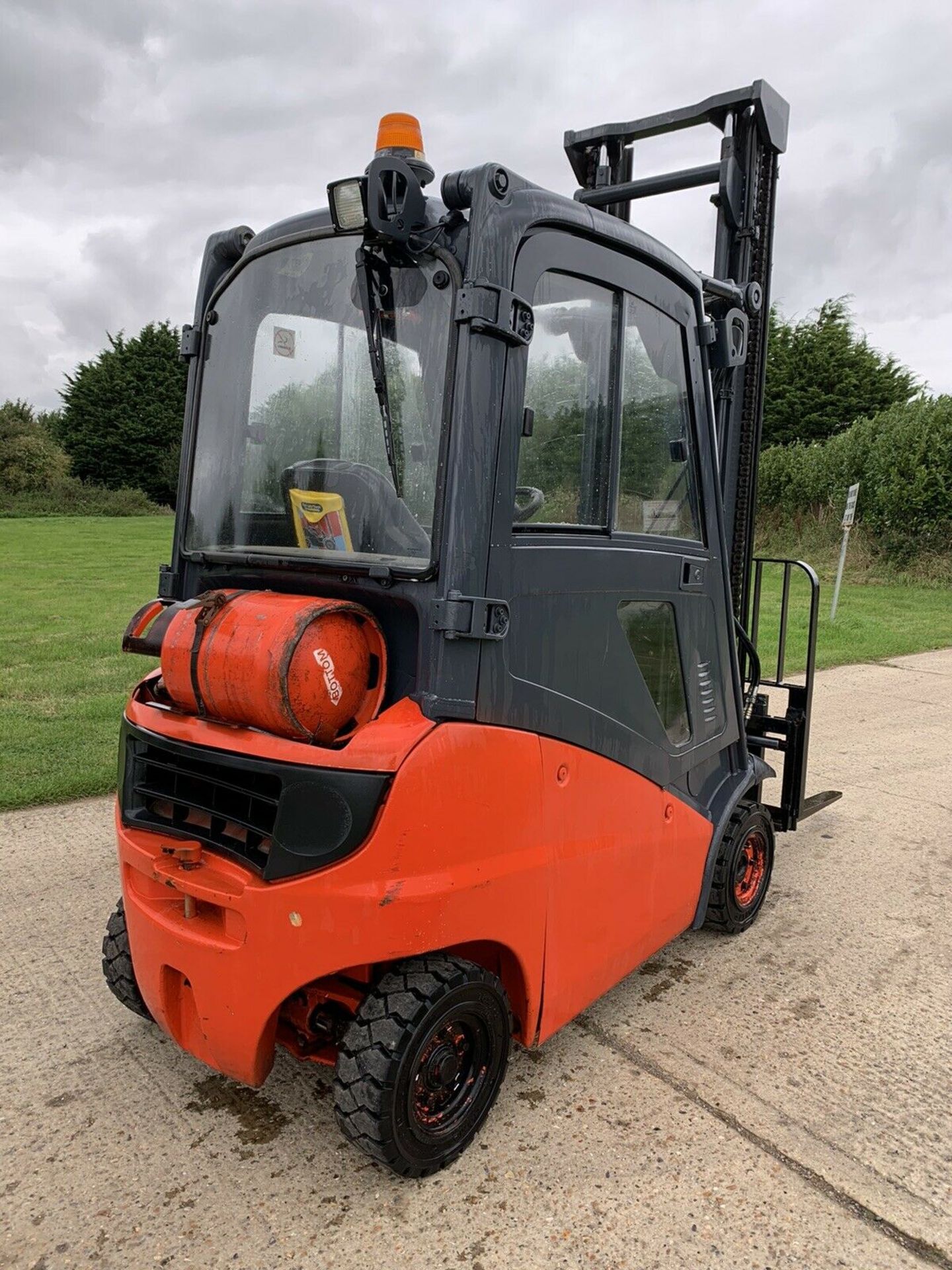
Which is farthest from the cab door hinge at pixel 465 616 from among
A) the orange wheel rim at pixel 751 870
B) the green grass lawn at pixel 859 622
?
the green grass lawn at pixel 859 622

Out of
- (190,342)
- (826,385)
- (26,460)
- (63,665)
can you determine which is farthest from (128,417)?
(190,342)

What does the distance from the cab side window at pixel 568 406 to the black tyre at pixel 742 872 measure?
1.52m

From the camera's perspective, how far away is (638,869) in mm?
2865

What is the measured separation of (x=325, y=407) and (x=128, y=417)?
4290 centimetres

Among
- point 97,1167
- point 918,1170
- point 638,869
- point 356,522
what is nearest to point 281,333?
point 356,522

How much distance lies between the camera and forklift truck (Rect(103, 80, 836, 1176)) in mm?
2197

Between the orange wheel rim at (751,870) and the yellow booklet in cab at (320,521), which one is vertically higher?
the yellow booklet in cab at (320,521)

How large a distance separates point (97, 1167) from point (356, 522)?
178 centimetres

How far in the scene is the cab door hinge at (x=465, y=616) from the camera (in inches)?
86.1

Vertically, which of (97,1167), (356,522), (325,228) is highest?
(325,228)

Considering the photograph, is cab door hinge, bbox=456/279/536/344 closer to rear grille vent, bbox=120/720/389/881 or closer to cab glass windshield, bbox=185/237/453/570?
cab glass windshield, bbox=185/237/453/570

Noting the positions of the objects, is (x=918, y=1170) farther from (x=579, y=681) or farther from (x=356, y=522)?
(x=356, y=522)

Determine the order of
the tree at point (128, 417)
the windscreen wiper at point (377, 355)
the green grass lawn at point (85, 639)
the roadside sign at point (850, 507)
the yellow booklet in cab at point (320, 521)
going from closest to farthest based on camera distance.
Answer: the windscreen wiper at point (377, 355) < the yellow booklet in cab at point (320, 521) < the green grass lawn at point (85, 639) < the roadside sign at point (850, 507) < the tree at point (128, 417)

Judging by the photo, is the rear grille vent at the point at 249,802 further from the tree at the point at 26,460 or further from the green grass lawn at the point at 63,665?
the tree at the point at 26,460
